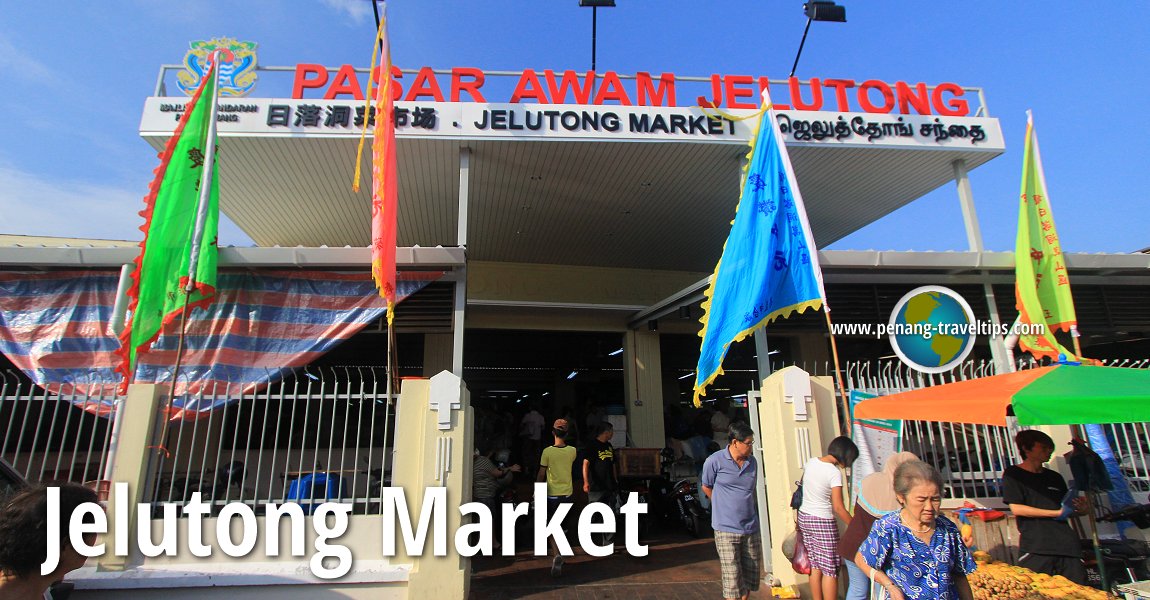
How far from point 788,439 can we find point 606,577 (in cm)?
232

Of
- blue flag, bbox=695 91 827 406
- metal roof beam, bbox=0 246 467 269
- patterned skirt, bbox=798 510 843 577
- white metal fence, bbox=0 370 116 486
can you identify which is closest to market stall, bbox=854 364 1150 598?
patterned skirt, bbox=798 510 843 577

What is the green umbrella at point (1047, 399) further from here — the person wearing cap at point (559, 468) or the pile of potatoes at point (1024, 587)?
the person wearing cap at point (559, 468)

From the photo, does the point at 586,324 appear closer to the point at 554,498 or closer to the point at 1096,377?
the point at 554,498

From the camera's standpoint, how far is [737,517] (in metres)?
4.44

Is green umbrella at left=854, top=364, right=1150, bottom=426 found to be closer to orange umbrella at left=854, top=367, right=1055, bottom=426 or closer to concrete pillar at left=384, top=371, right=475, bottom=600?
orange umbrella at left=854, top=367, right=1055, bottom=426

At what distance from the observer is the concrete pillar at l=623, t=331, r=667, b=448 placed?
10.6 meters

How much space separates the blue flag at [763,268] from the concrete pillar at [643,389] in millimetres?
5424

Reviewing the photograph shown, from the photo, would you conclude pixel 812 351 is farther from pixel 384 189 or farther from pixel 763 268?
pixel 384 189

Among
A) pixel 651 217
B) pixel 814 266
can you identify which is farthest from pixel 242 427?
pixel 814 266

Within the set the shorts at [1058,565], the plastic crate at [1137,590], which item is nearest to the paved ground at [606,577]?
the shorts at [1058,565]

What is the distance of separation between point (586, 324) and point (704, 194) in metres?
3.60

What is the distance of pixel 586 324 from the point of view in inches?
444

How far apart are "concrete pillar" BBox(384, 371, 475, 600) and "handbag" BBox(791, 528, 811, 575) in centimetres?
280

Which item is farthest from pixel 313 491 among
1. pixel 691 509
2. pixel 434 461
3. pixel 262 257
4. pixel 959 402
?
pixel 959 402
